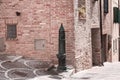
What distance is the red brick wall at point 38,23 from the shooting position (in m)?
15.5

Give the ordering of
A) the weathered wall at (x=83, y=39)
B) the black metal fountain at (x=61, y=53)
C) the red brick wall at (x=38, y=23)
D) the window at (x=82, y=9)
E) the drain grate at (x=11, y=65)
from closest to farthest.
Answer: the drain grate at (x=11, y=65), the black metal fountain at (x=61, y=53), the red brick wall at (x=38, y=23), the weathered wall at (x=83, y=39), the window at (x=82, y=9)

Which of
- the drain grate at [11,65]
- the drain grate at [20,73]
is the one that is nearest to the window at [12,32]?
the drain grate at [11,65]

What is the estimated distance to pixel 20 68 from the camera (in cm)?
1402

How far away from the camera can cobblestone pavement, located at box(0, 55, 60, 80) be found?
Answer: 13.0 meters

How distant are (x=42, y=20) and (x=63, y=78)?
3146mm

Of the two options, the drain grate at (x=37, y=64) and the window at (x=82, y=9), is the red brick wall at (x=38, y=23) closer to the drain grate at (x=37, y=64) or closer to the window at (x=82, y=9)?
the drain grate at (x=37, y=64)

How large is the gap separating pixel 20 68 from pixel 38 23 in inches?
95.0

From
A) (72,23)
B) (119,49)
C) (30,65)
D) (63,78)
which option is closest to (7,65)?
(30,65)

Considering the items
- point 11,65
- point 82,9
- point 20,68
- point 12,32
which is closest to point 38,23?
point 12,32

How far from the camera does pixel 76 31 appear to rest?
1576 cm

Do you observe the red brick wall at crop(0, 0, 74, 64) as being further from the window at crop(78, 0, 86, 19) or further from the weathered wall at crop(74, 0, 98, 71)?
the window at crop(78, 0, 86, 19)

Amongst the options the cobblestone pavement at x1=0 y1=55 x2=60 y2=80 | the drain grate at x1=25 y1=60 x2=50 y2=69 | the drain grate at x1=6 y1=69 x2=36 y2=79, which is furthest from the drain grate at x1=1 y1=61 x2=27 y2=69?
A: the drain grate at x1=6 y1=69 x2=36 y2=79

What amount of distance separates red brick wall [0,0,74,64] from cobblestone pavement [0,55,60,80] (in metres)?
0.46

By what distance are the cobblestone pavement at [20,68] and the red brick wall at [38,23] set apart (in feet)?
1.53
